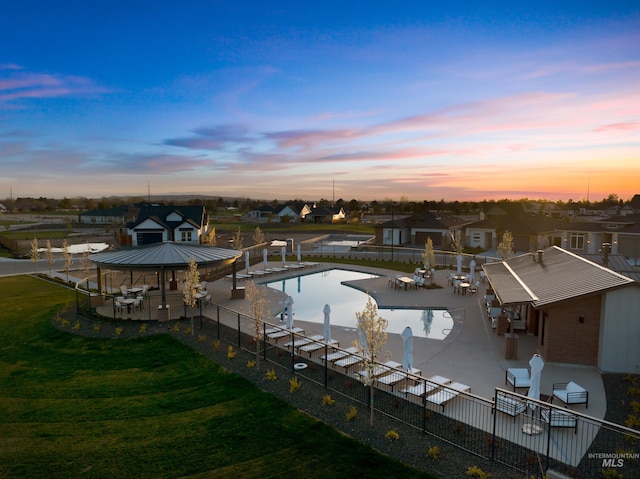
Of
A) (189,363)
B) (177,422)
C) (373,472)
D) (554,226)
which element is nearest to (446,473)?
(373,472)

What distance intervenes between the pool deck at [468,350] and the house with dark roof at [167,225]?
32869 mm

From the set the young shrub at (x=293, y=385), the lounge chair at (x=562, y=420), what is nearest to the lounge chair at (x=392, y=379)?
the young shrub at (x=293, y=385)

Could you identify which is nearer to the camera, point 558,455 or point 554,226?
point 558,455

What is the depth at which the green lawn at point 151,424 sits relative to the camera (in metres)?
9.23

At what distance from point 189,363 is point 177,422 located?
4243mm

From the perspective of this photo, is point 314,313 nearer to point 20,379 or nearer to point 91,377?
point 91,377

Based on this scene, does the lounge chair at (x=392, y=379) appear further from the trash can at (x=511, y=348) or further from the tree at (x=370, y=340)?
the trash can at (x=511, y=348)

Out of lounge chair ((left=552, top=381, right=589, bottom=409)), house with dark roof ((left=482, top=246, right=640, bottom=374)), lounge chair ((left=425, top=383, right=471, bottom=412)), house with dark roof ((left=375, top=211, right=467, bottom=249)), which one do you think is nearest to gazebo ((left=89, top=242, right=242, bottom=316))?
lounge chair ((left=425, top=383, right=471, bottom=412))

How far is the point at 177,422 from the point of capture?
11156mm

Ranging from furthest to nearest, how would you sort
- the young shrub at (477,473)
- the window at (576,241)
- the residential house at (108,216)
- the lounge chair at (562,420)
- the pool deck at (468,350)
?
1. the residential house at (108,216)
2. the window at (576,241)
3. the pool deck at (468,350)
4. the lounge chair at (562,420)
5. the young shrub at (477,473)

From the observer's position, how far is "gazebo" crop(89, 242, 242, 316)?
21302 millimetres

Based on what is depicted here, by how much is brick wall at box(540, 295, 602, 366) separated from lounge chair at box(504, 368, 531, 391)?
251 cm

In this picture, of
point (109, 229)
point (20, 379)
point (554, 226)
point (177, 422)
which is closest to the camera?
point (177, 422)

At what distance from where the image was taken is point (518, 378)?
42.2ft
